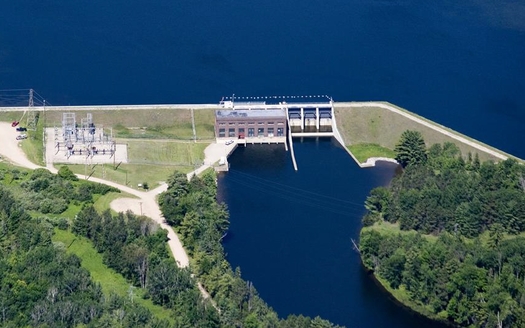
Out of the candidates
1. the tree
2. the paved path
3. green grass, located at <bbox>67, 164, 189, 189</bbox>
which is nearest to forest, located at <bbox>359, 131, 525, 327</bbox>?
the paved path

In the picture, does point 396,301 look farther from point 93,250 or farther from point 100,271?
point 93,250

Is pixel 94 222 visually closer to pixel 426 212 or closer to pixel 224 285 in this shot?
pixel 224 285

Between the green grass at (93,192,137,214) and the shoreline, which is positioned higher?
the green grass at (93,192,137,214)

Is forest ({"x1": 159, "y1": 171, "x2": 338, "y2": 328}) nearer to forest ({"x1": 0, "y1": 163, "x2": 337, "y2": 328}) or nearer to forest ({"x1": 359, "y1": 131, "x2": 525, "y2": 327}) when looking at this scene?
forest ({"x1": 0, "y1": 163, "x2": 337, "y2": 328})

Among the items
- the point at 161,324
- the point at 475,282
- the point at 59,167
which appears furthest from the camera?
the point at 59,167

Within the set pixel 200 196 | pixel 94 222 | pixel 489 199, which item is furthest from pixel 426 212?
pixel 94 222
